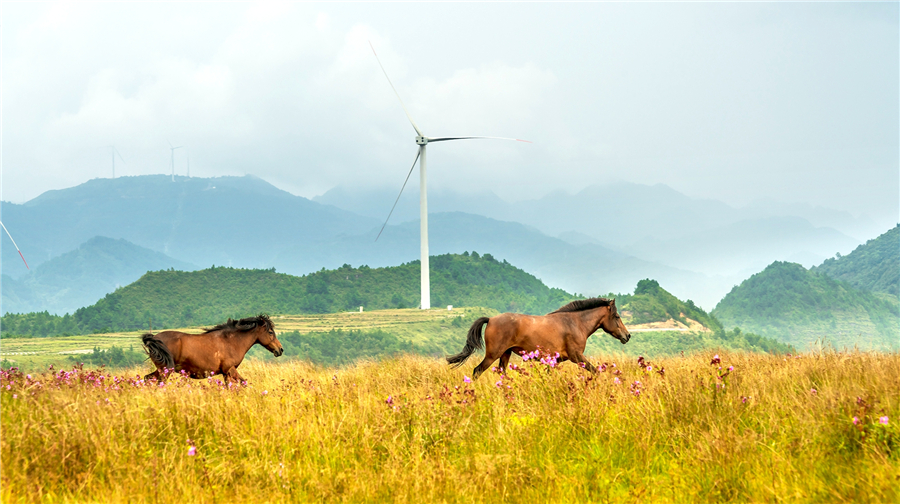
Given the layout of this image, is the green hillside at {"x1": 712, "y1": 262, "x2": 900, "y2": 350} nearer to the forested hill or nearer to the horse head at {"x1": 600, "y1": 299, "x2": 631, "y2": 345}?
the forested hill

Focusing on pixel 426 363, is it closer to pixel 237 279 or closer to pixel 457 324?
pixel 457 324

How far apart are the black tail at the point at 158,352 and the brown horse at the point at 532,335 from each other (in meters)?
5.54

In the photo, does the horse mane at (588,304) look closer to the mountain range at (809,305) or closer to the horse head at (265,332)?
the horse head at (265,332)

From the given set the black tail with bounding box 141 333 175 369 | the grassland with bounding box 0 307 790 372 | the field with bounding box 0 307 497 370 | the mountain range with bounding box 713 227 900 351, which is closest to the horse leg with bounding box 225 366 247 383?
the black tail with bounding box 141 333 175 369

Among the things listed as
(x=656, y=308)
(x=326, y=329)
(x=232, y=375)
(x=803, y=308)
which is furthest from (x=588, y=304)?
(x=803, y=308)

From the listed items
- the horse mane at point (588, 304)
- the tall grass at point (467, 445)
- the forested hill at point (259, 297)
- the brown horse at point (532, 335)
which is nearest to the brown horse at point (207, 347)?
the tall grass at point (467, 445)

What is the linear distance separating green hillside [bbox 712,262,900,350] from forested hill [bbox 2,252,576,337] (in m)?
49.1

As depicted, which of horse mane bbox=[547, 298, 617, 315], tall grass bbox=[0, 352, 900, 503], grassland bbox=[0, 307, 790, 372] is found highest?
horse mane bbox=[547, 298, 617, 315]

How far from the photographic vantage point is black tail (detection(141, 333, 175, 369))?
41.1ft

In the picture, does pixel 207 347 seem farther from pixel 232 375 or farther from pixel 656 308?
pixel 656 308

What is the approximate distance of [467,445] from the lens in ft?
26.4

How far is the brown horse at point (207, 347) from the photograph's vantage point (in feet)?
41.3

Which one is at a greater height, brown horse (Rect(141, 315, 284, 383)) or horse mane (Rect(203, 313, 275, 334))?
horse mane (Rect(203, 313, 275, 334))

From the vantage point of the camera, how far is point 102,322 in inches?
5945
